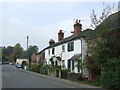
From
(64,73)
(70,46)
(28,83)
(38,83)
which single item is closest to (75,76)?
(64,73)

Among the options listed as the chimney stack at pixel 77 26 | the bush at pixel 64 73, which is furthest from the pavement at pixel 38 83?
the chimney stack at pixel 77 26

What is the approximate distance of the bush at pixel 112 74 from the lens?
1769cm

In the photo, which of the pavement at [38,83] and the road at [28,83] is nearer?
the pavement at [38,83]

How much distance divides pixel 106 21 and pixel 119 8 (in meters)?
1.59

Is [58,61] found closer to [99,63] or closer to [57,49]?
[57,49]

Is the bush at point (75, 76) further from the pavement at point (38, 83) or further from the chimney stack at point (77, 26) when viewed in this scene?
the chimney stack at point (77, 26)

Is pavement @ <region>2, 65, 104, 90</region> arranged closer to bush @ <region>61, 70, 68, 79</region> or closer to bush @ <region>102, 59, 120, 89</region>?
bush @ <region>102, 59, 120, 89</region>

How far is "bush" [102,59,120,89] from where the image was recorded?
58.0 feet

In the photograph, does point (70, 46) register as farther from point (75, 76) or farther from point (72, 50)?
point (75, 76)

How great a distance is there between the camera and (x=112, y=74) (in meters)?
18.2

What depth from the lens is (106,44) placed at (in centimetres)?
2138

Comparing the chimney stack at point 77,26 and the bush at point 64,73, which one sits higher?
the chimney stack at point 77,26

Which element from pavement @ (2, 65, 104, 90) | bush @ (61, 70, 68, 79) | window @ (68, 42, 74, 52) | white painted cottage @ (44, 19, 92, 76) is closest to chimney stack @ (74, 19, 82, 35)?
white painted cottage @ (44, 19, 92, 76)

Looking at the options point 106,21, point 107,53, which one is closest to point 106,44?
point 107,53
